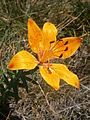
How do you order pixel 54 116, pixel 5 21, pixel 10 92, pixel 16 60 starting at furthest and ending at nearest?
pixel 5 21 → pixel 54 116 → pixel 10 92 → pixel 16 60

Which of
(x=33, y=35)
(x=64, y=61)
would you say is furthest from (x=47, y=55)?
(x=64, y=61)

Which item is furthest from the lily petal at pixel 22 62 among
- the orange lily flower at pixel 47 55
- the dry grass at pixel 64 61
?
the dry grass at pixel 64 61

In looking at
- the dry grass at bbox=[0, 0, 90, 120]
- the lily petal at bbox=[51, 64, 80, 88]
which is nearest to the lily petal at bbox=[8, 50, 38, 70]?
the lily petal at bbox=[51, 64, 80, 88]

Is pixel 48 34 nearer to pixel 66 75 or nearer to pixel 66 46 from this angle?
pixel 66 46

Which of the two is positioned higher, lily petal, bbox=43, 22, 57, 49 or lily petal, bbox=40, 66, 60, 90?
lily petal, bbox=43, 22, 57, 49

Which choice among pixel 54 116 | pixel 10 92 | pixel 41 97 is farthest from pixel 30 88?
pixel 10 92

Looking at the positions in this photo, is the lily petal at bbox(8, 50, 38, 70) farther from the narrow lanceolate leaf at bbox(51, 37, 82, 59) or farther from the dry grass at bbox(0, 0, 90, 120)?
the dry grass at bbox(0, 0, 90, 120)

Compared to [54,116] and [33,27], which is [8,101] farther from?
[33,27]

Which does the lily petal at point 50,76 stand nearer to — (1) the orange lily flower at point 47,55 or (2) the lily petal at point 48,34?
(1) the orange lily flower at point 47,55
